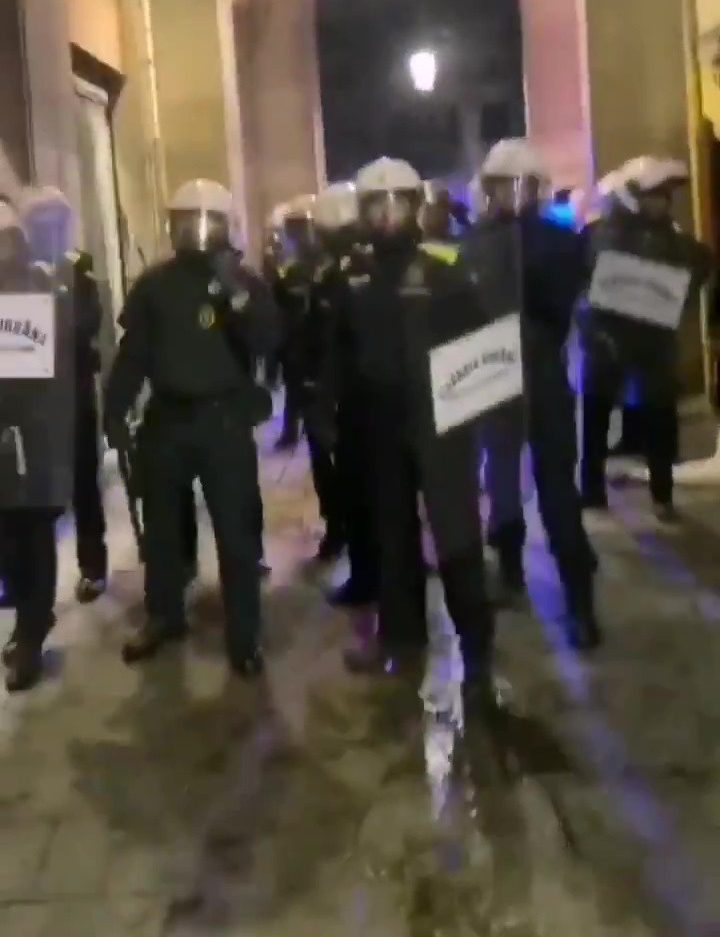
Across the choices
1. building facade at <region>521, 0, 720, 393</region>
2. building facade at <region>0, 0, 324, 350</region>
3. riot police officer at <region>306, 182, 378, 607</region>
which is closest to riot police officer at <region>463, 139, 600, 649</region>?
riot police officer at <region>306, 182, 378, 607</region>

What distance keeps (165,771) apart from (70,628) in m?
1.29

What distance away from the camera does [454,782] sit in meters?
3.04

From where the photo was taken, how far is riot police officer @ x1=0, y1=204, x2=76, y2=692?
12.1ft

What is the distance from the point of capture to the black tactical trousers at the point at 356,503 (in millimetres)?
4195

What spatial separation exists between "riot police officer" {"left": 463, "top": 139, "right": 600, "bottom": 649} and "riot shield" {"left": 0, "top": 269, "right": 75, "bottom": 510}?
4.04 ft

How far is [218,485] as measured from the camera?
3.69 meters

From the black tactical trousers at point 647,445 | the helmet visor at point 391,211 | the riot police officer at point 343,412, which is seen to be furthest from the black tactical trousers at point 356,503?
the black tactical trousers at point 647,445

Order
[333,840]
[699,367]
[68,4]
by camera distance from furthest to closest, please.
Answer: [699,367] → [68,4] → [333,840]

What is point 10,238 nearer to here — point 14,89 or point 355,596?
point 355,596

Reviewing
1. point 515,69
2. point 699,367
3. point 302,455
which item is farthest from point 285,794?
point 515,69

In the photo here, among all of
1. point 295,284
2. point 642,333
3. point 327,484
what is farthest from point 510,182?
point 295,284

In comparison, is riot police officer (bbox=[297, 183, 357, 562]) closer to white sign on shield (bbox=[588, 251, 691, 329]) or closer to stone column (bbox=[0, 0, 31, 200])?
white sign on shield (bbox=[588, 251, 691, 329])

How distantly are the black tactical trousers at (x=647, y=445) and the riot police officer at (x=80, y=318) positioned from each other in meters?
2.06

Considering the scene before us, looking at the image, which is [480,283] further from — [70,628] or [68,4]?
[68,4]
